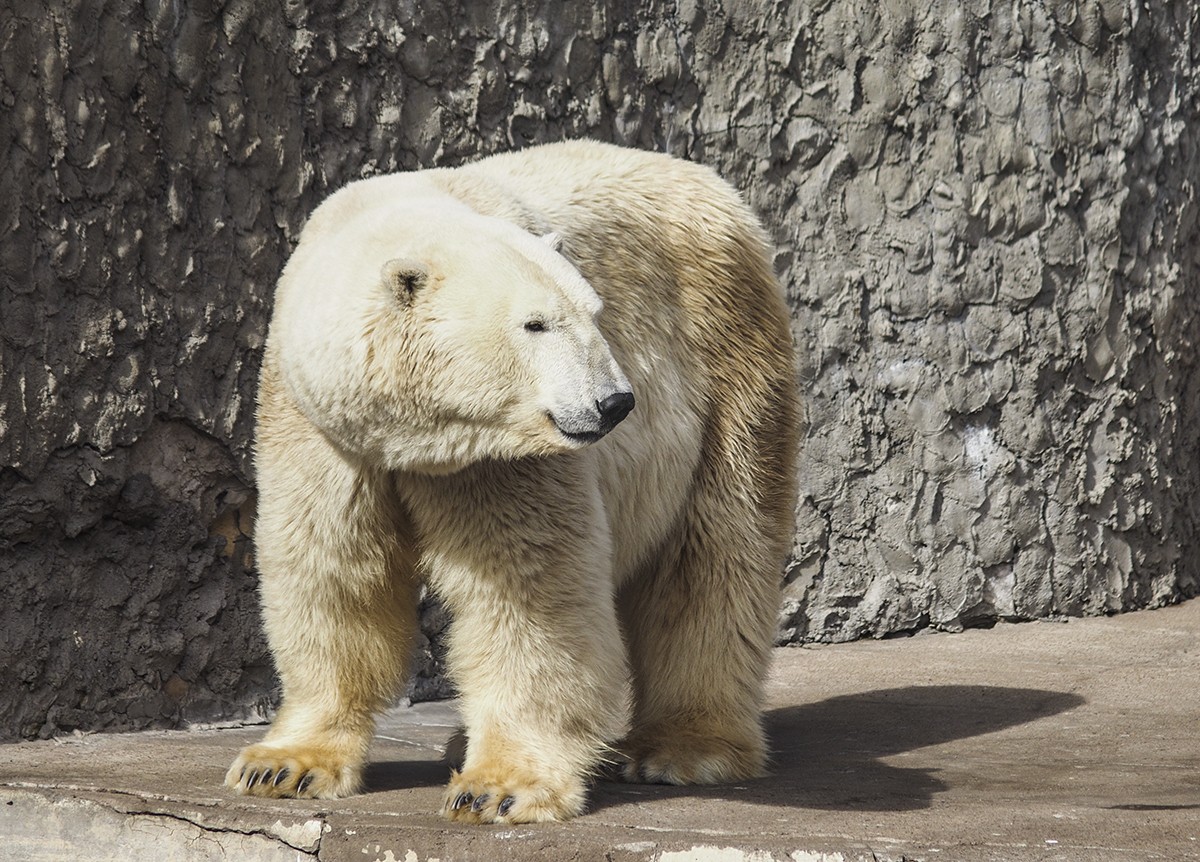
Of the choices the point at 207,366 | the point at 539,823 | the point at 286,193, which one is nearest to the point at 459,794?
the point at 539,823

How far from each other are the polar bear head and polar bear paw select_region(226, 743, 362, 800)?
723 mm

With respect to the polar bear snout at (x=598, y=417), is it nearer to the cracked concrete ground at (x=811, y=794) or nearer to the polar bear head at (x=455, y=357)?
the polar bear head at (x=455, y=357)

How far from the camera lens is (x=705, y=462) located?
11.8 feet

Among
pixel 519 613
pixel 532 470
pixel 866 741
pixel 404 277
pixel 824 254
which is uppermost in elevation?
pixel 824 254

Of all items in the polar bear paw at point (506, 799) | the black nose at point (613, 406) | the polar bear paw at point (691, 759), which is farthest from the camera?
the polar bear paw at point (691, 759)

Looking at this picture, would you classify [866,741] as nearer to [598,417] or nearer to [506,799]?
[506,799]

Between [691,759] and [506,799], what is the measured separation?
0.71 meters

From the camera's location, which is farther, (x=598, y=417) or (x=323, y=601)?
(x=323, y=601)

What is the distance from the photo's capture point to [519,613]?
115 inches

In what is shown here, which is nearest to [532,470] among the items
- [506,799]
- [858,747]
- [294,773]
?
[506,799]

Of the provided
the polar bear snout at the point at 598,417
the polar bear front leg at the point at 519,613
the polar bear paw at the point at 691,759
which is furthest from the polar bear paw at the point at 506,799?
the polar bear snout at the point at 598,417

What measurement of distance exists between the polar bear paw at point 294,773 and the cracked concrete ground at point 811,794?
2.3 inches

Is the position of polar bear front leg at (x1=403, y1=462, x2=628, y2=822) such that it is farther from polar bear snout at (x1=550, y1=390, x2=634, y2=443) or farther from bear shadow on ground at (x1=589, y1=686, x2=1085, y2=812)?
polar bear snout at (x1=550, y1=390, x2=634, y2=443)

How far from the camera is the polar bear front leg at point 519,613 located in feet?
9.50
